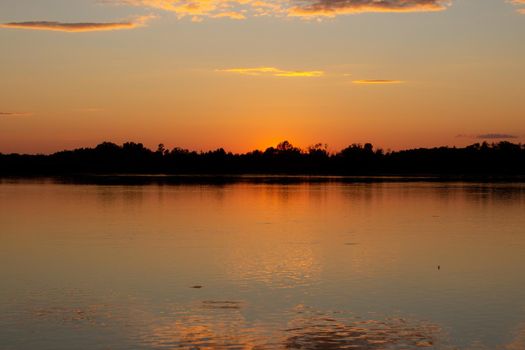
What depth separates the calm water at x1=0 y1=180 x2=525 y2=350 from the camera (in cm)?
1318

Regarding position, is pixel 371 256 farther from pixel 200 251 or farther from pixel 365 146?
pixel 365 146

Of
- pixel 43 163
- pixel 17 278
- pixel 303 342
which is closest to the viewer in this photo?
pixel 303 342

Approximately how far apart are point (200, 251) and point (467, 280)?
8988 mm

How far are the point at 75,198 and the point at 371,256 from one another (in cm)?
3321

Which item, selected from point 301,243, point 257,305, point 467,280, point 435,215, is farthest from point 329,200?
point 257,305

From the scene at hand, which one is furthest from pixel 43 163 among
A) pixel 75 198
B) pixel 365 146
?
pixel 75 198

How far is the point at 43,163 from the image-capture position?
180000mm

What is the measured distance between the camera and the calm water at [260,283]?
13.2m

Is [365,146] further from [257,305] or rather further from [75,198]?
[257,305]

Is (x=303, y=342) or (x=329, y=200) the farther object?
(x=329, y=200)

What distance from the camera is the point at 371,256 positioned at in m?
23.5

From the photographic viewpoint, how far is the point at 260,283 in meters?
18.2

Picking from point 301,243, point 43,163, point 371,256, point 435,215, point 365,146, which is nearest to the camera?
point 371,256

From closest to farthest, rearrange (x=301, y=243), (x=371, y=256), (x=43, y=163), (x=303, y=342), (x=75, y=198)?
1. (x=303, y=342)
2. (x=371, y=256)
3. (x=301, y=243)
4. (x=75, y=198)
5. (x=43, y=163)
